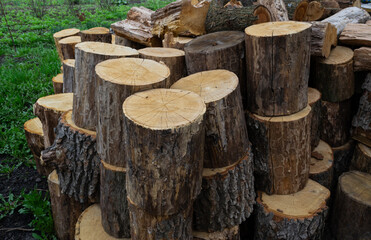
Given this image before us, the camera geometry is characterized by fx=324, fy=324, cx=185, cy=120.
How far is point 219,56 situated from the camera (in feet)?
8.18

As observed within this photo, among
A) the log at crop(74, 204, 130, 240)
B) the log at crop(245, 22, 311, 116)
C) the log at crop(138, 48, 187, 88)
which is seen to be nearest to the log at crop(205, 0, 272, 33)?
the log at crop(245, 22, 311, 116)

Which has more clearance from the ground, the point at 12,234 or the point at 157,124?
the point at 157,124

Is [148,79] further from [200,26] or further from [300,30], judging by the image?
[200,26]

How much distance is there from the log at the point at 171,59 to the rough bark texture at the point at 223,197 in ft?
3.01

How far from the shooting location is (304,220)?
2.31 meters

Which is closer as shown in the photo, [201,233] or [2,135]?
[201,233]

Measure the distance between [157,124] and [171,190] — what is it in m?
0.37

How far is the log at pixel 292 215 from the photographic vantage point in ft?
7.63

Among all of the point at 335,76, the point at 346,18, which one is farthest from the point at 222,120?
the point at 346,18

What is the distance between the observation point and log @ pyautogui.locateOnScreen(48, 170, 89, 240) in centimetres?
265

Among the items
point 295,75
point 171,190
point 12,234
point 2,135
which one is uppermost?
point 295,75

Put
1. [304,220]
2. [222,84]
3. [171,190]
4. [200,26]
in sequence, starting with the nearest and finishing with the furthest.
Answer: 1. [171,190]
2. [222,84]
3. [304,220]
4. [200,26]

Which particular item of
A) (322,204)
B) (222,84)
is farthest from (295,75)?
(322,204)

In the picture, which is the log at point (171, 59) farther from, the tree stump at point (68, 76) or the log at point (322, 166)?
the log at point (322, 166)
